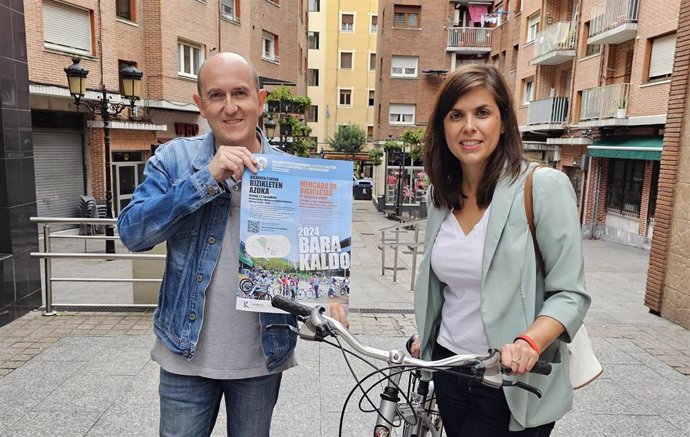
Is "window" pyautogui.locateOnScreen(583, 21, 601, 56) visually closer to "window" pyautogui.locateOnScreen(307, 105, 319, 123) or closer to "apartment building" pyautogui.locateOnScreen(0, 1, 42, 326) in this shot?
"apartment building" pyautogui.locateOnScreen(0, 1, 42, 326)

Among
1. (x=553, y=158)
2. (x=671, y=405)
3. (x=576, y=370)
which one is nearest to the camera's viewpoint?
Answer: (x=576, y=370)

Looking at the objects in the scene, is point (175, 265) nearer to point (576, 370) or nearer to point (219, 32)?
point (576, 370)

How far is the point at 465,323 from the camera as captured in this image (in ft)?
6.03

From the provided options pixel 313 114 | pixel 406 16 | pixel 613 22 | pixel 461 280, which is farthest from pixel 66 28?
pixel 313 114

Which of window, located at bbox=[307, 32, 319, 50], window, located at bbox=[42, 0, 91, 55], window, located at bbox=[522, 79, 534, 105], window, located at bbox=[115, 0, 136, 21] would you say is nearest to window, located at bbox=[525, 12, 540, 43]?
window, located at bbox=[522, 79, 534, 105]

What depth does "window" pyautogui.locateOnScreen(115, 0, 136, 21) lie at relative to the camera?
699 inches

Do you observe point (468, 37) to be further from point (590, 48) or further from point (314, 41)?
point (314, 41)

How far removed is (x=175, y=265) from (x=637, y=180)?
19.2 metres

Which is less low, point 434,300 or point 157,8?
point 157,8

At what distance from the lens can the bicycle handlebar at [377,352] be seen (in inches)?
55.9

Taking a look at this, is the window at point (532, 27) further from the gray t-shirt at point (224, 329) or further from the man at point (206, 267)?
the gray t-shirt at point (224, 329)

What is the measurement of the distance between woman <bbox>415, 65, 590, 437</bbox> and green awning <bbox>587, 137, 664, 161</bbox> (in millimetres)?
15059

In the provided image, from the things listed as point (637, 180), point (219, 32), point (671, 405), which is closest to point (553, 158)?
point (637, 180)

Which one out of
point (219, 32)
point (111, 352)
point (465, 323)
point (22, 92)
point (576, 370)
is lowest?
point (111, 352)
